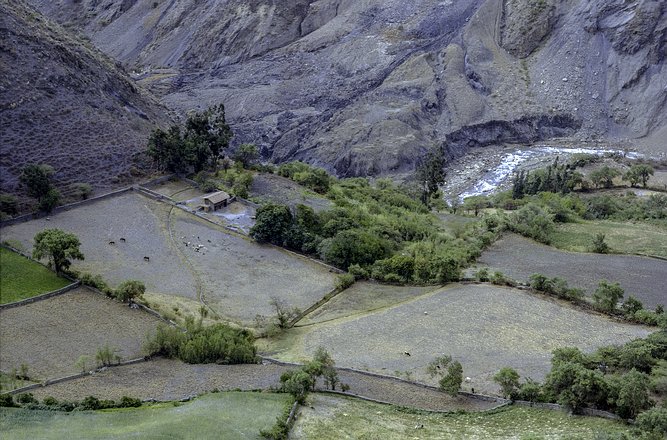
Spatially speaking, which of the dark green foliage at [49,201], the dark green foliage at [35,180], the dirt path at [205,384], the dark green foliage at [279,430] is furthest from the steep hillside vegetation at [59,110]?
the dark green foliage at [279,430]

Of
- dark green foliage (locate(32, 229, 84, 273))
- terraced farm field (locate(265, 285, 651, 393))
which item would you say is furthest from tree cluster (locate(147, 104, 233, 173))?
terraced farm field (locate(265, 285, 651, 393))

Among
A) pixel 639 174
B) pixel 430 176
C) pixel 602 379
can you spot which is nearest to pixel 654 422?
pixel 602 379

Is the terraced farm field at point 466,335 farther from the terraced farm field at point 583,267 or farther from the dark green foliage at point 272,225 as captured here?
the dark green foliage at point 272,225

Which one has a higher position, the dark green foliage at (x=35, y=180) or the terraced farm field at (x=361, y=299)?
the dark green foliage at (x=35, y=180)

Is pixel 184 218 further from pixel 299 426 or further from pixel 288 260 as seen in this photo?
pixel 299 426

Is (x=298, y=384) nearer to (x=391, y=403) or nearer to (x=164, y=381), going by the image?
(x=391, y=403)

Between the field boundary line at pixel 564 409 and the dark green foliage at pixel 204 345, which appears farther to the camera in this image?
the dark green foliage at pixel 204 345
